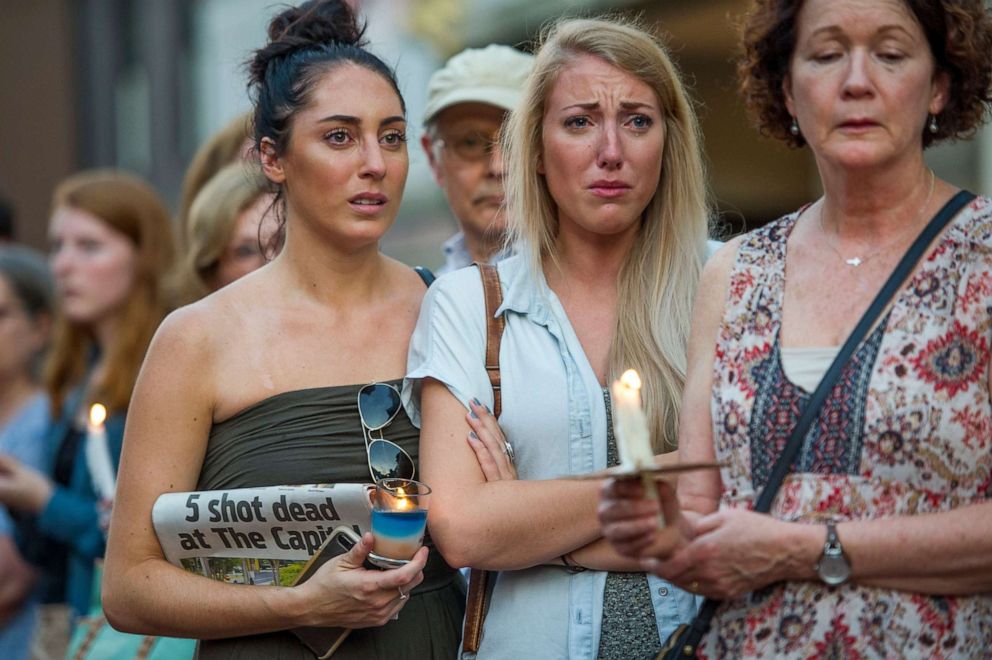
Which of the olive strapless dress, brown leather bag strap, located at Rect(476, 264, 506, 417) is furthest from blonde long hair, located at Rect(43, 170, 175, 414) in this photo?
brown leather bag strap, located at Rect(476, 264, 506, 417)

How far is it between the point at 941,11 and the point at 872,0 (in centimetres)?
14

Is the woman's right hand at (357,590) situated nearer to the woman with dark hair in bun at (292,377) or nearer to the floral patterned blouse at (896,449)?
the woman with dark hair in bun at (292,377)

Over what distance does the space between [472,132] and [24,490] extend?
6.79ft

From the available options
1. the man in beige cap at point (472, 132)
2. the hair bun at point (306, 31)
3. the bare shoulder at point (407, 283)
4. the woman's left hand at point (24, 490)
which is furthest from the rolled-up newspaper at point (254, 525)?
the woman's left hand at point (24, 490)

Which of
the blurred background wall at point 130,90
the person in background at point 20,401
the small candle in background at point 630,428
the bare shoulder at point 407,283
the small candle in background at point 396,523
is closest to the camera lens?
the small candle in background at point 630,428

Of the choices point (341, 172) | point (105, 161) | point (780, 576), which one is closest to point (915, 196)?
point (780, 576)

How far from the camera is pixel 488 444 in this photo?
3.29 meters

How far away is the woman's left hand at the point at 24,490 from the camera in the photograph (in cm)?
520

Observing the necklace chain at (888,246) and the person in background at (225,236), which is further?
the person in background at (225,236)

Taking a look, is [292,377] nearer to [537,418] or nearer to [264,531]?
[264,531]

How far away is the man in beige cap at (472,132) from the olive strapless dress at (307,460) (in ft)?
4.10

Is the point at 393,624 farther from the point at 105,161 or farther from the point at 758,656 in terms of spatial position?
the point at 105,161

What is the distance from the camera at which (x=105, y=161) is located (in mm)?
14664

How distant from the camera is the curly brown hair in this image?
2.85m
